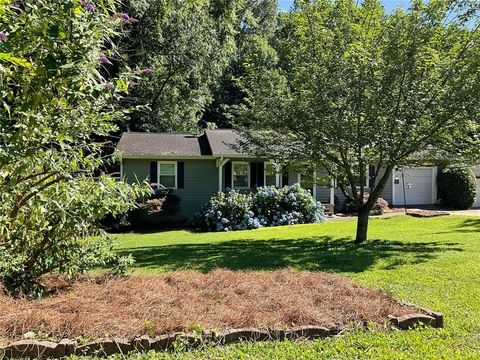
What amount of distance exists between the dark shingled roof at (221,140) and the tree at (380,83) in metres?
7.55

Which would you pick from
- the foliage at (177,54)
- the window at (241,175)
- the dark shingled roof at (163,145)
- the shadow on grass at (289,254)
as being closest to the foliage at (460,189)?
the window at (241,175)

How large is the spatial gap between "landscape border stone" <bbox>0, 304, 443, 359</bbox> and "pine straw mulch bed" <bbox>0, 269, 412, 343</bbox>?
4.2 inches

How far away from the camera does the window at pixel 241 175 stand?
65.4 ft

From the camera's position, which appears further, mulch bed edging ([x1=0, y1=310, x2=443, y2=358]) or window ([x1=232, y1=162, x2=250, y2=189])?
window ([x1=232, y1=162, x2=250, y2=189])

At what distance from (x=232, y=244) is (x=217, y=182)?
7912 millimetres

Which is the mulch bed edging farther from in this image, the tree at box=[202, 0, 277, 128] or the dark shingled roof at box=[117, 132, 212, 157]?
the tree at box=[202, 0, 277, 128]

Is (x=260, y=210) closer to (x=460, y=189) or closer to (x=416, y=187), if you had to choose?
(x=416, y=187)

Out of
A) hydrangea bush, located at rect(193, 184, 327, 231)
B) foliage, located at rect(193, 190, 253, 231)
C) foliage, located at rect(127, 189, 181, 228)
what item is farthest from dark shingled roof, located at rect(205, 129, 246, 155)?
foliage, located at rect(127, 189, 181, 228)

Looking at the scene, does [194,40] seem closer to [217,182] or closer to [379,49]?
[217,182]

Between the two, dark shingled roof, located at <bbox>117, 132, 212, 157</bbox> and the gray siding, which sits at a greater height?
dark shingled roof, located at <bbox>117, 132, 212, 157</bbox>

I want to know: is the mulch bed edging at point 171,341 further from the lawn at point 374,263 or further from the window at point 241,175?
the window at point 241,175

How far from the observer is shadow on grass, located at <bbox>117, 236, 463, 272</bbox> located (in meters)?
8.36

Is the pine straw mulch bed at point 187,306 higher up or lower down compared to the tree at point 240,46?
lower down

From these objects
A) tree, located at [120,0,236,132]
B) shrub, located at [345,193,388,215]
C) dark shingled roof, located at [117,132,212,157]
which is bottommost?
shrub, located at [345,193,388,215]
